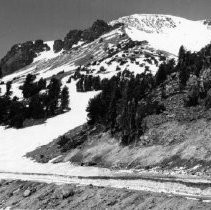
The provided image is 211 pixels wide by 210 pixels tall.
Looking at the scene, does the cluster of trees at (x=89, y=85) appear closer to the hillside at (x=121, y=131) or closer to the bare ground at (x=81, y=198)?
the hillside at (x=121, y=131)

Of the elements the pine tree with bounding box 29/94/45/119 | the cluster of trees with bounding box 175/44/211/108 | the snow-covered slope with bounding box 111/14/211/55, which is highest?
the snow-covered slope with bounding box 111/14/211/55

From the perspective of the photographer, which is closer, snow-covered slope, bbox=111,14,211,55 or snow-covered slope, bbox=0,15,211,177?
snow-covered slope, bbox=0,15,211,177

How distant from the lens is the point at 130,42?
146875mm

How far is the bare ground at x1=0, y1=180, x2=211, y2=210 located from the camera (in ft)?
71.9

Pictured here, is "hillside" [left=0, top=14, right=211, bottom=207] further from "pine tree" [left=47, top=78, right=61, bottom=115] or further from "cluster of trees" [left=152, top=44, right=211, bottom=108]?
"pine tree" [left=47, top=78, right=61, bottom=115]

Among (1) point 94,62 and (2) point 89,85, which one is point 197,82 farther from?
(1) point 94,62

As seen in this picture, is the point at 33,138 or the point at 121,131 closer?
the point at 121,131

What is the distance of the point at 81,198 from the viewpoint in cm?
2709

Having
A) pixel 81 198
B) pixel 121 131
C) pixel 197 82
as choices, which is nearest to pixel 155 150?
pixel 121 131

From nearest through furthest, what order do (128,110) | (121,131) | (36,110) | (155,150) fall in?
1. (155,150)
2. (121,131)
3. (128,110)
4. (36,110)

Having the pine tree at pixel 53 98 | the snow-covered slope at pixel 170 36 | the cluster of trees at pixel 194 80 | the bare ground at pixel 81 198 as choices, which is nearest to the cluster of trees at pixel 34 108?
the pine tree at pixel 53 98

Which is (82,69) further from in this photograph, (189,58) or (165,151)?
(165,151)

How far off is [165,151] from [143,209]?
40.7 ft

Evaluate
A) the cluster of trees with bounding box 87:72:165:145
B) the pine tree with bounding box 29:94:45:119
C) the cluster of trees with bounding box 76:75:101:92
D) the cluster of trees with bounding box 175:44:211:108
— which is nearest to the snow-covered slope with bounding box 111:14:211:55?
the cluster of trees with bounding box 76:75:101:92
